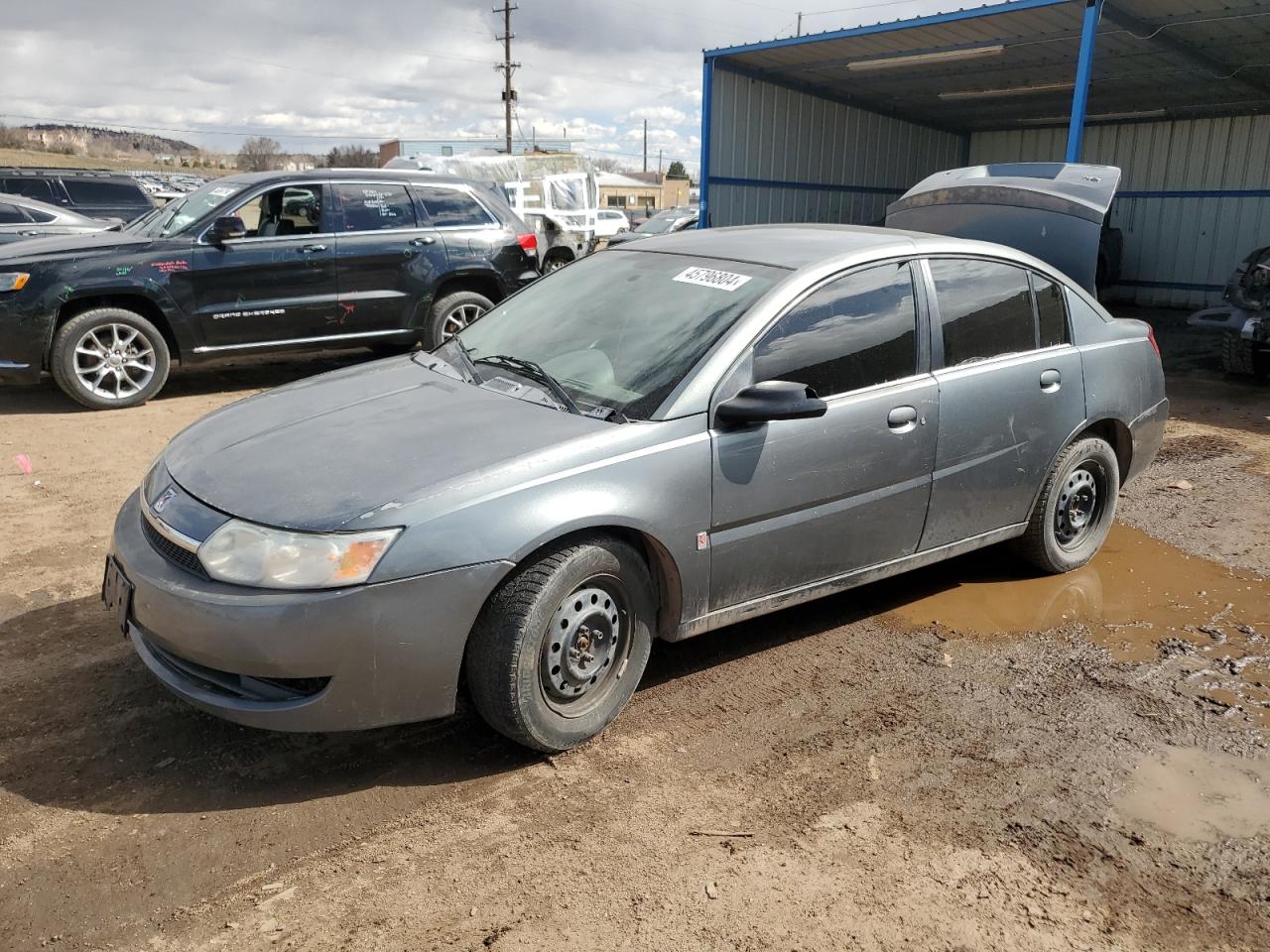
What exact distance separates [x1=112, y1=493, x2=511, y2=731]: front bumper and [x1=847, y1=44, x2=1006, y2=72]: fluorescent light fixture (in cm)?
1256

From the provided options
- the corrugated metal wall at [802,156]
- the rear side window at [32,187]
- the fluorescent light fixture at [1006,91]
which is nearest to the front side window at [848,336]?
the corrugated metal wall at [802,156]

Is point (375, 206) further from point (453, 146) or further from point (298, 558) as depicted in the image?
point (453, 146)

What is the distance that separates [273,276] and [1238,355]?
365 inches

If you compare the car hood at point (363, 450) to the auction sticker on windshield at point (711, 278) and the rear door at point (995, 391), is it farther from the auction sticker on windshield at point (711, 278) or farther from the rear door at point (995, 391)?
the rear door at point (995, 391)

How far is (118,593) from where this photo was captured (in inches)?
126

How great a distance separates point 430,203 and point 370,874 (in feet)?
24.2

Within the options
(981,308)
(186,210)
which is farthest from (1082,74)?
(186,210)

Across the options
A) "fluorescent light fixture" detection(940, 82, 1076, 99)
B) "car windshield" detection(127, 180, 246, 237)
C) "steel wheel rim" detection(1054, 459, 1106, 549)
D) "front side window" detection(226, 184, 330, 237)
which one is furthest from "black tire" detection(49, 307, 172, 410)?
"fluorescent light fixture" detection(940, 82, 1076, 99)

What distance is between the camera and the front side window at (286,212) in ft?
27.5

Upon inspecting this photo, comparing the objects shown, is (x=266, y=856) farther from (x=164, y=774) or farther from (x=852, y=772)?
(x=852, y=772)

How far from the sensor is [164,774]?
10.1ft

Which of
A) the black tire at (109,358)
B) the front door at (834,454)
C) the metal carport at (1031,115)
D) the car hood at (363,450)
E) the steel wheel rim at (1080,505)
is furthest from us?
the metal carport at (1031,115)

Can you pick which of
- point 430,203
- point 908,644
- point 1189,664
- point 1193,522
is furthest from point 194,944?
point 430,203

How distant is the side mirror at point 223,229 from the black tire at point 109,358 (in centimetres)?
83
